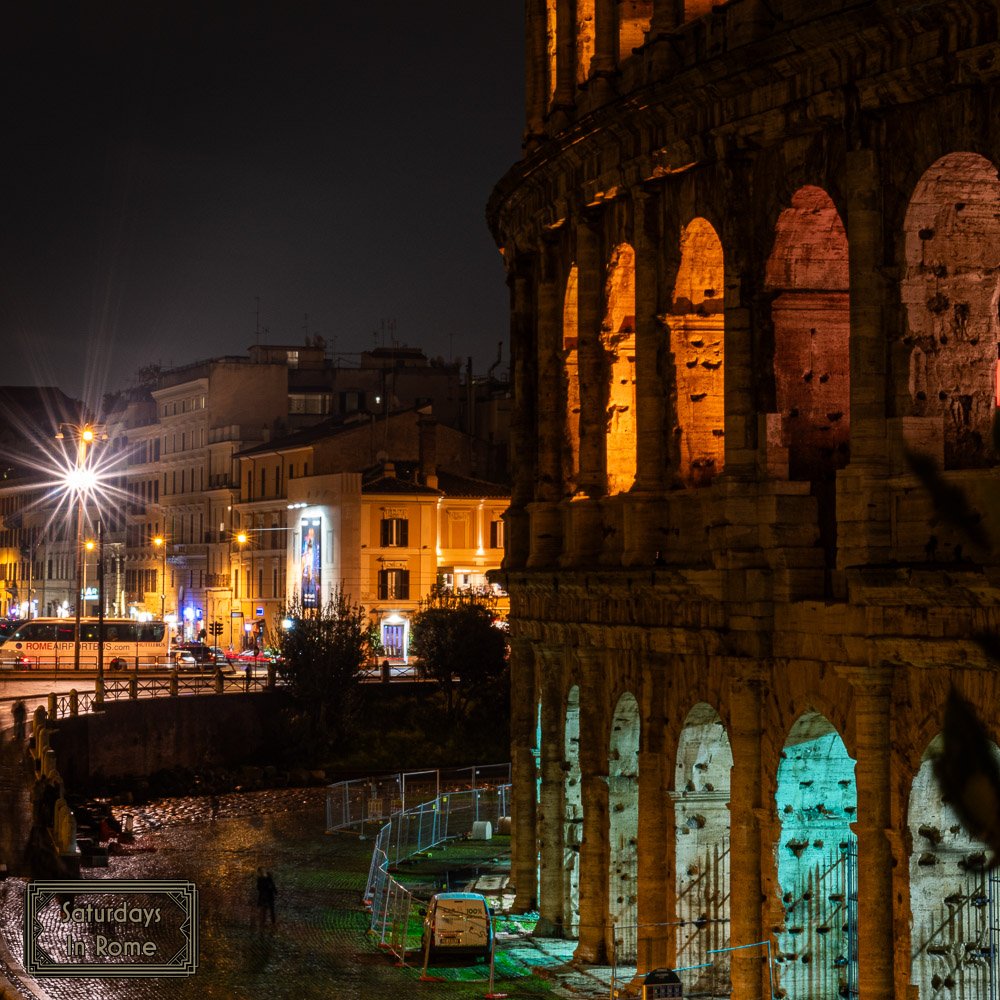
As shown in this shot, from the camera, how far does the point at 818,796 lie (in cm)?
2727

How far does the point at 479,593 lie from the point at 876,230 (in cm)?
6004

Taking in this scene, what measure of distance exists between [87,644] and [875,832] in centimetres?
6833

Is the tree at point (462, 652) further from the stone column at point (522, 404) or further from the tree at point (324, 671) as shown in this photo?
the stone column at point (522, 404)

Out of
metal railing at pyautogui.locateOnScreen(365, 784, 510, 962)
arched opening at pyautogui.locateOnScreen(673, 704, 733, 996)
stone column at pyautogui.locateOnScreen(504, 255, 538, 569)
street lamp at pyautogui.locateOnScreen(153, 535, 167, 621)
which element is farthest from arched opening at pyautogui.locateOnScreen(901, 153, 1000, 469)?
street lamp at pyautogui.locateOnScreen(153, 535, 167, 621)

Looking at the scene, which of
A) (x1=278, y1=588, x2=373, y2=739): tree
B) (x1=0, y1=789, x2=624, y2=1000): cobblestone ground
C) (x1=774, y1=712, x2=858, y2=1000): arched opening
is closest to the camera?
(x1=774, y1=712, x2=858, y2=1000): arched opening

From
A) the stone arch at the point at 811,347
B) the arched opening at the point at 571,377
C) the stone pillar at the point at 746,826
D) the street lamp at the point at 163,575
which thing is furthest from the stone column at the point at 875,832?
the street lamp at the point at 163,575

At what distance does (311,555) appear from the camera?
93.1 metres

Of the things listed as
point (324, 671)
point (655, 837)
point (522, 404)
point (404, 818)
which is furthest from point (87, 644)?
point (655, 837)

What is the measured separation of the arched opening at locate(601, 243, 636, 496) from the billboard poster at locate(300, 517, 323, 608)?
55.3 metres

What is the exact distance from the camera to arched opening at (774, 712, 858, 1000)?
27.0 m

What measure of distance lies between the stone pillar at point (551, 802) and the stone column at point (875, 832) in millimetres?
10772

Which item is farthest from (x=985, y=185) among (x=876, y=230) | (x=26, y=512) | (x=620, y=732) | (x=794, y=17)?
(x=26, y=512)

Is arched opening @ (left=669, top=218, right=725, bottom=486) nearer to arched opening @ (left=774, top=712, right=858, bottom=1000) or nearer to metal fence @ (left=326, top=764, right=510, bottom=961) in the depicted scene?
arched opening @ (left=774, top=712, right=858, bottom=1000)

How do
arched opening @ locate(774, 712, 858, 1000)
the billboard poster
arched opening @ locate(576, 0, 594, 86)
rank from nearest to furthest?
arched opening @ locate(774, 712, 858, 1000), arched opening @ locate(576, 0, 594, 86), the billboard poster
